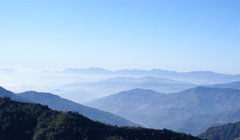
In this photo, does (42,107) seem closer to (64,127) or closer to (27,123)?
(27,123)

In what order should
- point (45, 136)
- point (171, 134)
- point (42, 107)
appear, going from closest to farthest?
1. point (45, 136)
2. point (171, 134)
3. point (42, 107)

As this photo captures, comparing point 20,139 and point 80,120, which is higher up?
point 80,120

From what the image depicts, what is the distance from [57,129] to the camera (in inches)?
3305

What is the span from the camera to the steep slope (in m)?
83.2

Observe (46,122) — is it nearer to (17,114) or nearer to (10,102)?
(17,114)

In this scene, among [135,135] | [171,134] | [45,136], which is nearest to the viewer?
[45,136]

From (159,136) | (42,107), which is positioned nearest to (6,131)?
(42,107)

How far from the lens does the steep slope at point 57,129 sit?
273 ft

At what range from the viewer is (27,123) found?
297 ft

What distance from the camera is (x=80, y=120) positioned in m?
89.9

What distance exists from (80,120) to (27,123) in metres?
15.2

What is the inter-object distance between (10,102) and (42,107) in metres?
10.9

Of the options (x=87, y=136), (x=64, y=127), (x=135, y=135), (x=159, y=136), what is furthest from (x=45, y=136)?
(x=159, y=136)

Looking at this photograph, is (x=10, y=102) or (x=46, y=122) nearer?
(x=46, y=122)
